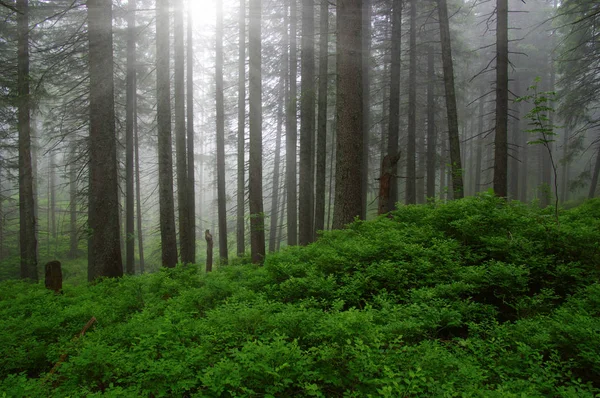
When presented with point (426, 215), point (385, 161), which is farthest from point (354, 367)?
point (385, 161)

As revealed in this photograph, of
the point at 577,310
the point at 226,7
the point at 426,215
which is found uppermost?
the point at 226,7

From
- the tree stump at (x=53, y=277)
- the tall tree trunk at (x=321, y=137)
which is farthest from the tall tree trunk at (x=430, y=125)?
the tree stump at (x=53, y=277)

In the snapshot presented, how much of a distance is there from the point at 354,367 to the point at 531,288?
3.29 m

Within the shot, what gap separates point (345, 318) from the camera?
3238 mm

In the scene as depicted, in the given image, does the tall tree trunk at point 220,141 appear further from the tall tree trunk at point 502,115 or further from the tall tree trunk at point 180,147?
the tall tree trunk at point 502,115

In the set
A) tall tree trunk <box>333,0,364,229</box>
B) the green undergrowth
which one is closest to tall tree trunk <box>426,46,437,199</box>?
the green undergrowth

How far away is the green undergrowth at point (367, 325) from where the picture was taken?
2689mm

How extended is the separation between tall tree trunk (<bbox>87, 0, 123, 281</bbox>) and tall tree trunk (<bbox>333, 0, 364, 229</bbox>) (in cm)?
587

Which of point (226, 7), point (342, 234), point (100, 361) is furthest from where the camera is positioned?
point (226, 7)

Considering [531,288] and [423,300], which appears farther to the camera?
[531,288]

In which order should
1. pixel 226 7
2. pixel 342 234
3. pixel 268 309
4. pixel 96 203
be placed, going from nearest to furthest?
pixel 268 309, pixel 342 234, pixel 96 203, pixel 226 7

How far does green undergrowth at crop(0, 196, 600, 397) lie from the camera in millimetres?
2689

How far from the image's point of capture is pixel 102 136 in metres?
8.39

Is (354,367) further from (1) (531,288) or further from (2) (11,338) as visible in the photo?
(2) (11,338)
